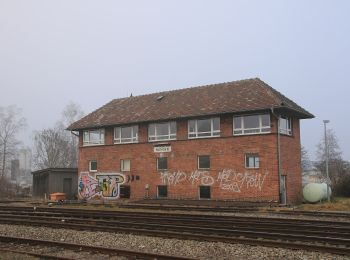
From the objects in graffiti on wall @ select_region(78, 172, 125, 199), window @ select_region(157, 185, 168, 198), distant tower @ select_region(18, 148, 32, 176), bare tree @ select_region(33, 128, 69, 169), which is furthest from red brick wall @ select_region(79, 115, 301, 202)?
distant tower @ select_region(18, 148, 32, 176)

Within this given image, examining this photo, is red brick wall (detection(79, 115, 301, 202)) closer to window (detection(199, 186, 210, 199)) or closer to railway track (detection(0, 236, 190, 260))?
window (detection(199, 186, 210, 199))

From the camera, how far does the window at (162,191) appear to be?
31.5 metres

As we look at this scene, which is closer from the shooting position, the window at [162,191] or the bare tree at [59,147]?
the window at [162,191]

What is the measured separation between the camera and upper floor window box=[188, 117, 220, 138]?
29.9 m

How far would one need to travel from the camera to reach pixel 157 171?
32.1 metres

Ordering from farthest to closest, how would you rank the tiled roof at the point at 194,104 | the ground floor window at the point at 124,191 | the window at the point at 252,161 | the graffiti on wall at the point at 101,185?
1. the graffiti on wall at the point at 101,185
2. the ground floor window at the point at 124,191
3. the tiled roof at the point at 194,104
4. the window at the point at 252,161

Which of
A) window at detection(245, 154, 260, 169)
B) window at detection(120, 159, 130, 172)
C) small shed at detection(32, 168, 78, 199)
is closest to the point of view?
window at detection(245, 154, 260, 169)

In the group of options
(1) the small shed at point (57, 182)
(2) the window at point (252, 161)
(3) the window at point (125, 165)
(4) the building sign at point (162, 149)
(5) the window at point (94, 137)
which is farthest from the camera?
(1) the small shed at point (57, 182)

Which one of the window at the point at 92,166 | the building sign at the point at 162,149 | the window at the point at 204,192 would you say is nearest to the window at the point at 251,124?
the window at the point at 204,192

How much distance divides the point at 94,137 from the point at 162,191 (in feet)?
28.2

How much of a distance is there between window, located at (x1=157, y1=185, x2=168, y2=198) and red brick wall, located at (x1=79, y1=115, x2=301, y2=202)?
0.25 m

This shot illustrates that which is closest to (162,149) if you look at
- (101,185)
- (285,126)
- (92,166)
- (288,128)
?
(101,185)

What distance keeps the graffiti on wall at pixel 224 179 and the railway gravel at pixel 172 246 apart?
1551 centimetres

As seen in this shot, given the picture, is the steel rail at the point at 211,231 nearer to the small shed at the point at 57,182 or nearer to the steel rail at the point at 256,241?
the steel rail at the point at 256,241
